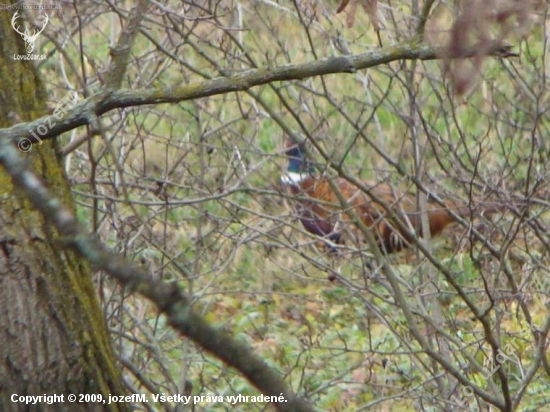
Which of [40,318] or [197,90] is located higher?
[197,90]

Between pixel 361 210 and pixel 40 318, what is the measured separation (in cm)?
272

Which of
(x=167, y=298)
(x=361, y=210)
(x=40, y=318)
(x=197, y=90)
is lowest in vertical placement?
(x=167, y=298)

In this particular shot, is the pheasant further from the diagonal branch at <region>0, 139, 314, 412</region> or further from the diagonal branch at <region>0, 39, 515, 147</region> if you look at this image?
the diagonal branch at <region>0, 139, 314, 412</region>

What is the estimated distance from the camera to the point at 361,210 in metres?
4.62

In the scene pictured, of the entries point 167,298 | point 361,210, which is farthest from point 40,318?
→ point 361,210

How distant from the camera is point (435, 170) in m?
5.49

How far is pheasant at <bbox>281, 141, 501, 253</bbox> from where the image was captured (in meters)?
3.58

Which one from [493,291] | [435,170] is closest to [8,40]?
[493,291]

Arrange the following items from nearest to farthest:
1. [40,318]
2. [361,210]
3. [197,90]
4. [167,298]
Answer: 1. [167,298]
2. [197,90]
3. [40,318]
4. [361,210]

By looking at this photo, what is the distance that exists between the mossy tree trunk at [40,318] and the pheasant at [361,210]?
120 centimetres

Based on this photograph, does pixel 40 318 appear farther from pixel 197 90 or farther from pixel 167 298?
pixel 167 298

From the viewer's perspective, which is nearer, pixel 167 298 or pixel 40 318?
pixel 167 298

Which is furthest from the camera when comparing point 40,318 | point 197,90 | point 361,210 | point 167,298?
point 361,210

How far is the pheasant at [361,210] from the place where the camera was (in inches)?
141
